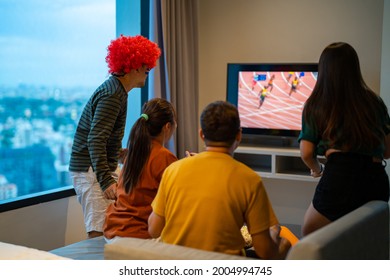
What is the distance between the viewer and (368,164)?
6.27 ft

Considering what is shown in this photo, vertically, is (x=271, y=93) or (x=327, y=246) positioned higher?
(x=271, y=93)

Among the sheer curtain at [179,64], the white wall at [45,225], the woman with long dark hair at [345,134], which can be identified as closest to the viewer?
the woman with long dark hair at [345,134]

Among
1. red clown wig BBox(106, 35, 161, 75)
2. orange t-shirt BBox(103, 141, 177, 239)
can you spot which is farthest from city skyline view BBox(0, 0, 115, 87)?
orange t-shirt BBox(103, 141, 177, 239)

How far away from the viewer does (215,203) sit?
1538 mm

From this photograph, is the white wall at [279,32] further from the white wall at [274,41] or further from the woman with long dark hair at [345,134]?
the woman with long dark hair at [345,134]

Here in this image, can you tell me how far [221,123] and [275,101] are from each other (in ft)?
7.89

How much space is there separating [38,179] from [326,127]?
2.04m

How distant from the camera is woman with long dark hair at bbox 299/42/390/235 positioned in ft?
6.20

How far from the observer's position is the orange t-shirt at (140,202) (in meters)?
2.06

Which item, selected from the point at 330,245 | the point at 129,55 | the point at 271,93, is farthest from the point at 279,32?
the point at 330,245

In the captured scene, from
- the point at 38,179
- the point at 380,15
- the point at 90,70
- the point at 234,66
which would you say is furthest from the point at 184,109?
the point at 380,15

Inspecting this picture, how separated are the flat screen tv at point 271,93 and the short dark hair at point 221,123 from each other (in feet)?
7.55

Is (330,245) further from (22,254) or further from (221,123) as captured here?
(22,254)

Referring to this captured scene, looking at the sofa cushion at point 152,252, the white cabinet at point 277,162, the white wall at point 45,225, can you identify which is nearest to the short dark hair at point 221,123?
the sofa cushion at point 152,252
